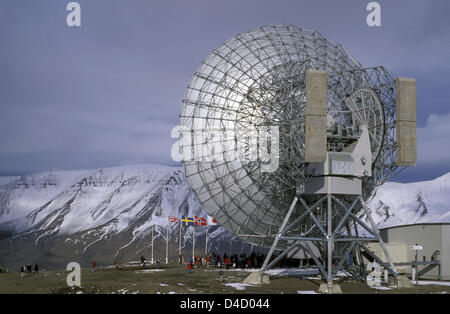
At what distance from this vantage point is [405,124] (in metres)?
41.2

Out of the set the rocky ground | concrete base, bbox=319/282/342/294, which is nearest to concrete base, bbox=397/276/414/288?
the rocky ground

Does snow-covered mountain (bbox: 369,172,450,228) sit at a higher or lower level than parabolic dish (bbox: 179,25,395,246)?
lower

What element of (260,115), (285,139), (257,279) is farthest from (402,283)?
(260,115)

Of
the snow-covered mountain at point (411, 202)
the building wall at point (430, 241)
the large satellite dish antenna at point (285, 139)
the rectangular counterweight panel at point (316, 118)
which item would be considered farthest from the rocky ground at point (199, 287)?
the snow-covered mountain at point (411, 202)

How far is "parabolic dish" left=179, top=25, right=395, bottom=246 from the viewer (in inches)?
1649

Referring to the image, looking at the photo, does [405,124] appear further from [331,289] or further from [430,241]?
[430,241]

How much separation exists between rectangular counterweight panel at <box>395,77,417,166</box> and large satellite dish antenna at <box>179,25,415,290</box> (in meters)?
0.08

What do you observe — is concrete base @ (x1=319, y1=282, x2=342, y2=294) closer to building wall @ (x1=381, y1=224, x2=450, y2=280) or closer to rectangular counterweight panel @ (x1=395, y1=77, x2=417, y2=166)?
rectangular counterweight panel @ (x1=395, y1=77, x2=417, y2=166)

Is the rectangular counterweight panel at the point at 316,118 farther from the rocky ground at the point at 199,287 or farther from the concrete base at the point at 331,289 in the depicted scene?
the rocky ground at the point at 199,287

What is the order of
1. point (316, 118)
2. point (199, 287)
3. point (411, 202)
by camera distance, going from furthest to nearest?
point (411, 202), point (199, 287), point (316, 118)

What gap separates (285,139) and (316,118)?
15.0 ft

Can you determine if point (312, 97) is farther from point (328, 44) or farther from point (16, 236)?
point (16, 236)
